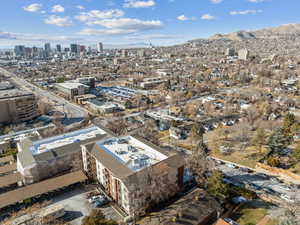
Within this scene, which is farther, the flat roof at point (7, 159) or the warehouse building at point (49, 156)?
the flat roof at point (7, 159)

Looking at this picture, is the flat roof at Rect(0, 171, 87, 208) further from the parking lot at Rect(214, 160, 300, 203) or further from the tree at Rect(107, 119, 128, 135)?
the parking lot at Rect(214, 160, 300, 203)

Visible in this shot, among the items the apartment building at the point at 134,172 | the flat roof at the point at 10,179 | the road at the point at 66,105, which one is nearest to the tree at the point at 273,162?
the apartment building at the point at 134,172

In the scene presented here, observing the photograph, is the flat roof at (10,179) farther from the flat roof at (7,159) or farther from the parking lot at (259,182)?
the parking lot at (259,182)

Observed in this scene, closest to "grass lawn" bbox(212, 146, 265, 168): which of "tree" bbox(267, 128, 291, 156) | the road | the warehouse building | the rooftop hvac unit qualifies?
"tree" bbox(267, 128, 291, 156)

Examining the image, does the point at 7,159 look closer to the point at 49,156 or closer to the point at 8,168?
the point at 8,168

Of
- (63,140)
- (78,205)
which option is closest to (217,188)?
(78,205)
